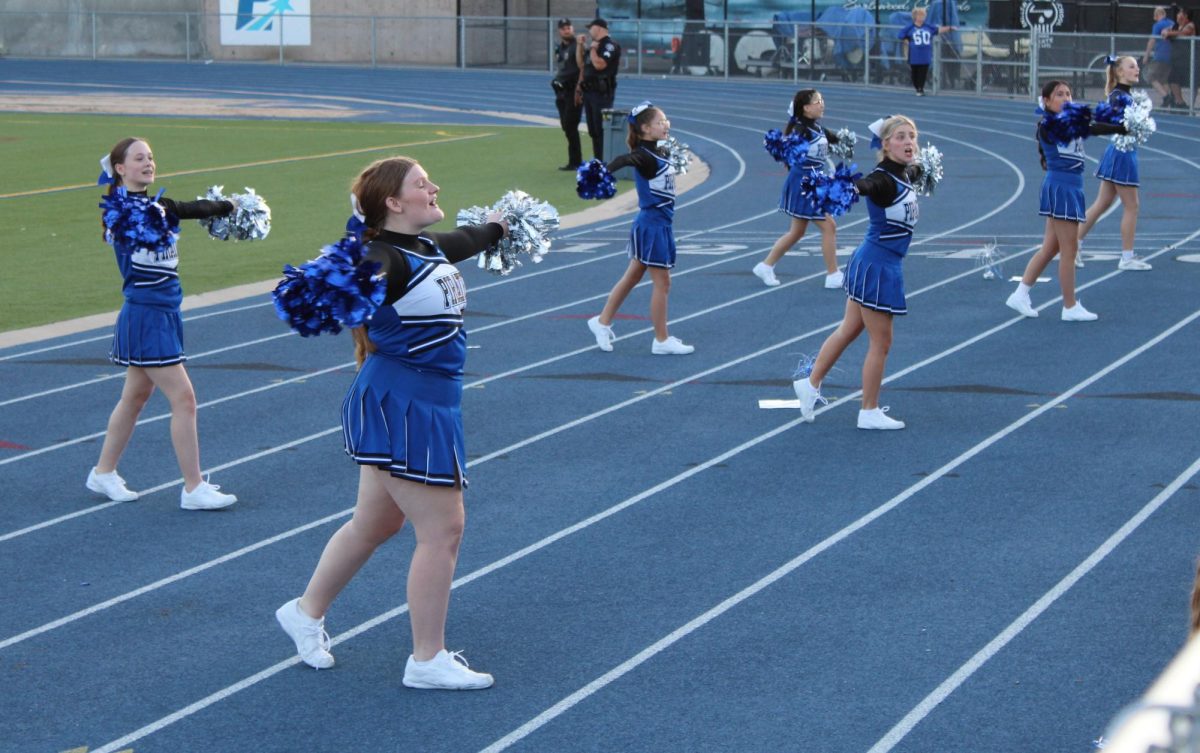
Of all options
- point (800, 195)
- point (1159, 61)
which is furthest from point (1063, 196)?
point (1159, 61)

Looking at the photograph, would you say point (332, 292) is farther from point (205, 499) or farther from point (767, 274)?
point (767, 274)

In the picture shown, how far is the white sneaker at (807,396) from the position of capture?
9102mm

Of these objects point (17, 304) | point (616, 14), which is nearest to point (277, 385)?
point (17, 304)

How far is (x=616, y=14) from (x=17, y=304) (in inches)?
1270

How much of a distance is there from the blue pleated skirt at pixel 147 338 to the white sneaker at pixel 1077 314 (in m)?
6.95

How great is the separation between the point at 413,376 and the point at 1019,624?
2.37 m

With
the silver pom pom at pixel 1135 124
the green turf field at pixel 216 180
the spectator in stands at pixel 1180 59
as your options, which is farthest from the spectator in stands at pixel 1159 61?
the silver pom pom at pixel 1135 124

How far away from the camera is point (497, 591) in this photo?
6.44m

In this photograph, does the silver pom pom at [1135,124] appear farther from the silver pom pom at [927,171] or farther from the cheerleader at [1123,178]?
the silver pom pom at [927,171]

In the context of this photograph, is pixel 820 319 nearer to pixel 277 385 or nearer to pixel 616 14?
pixel 277 385

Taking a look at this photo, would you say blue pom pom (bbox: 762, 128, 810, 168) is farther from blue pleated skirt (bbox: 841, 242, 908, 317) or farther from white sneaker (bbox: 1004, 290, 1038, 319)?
white sneaker (bbox: 1004, 290, 1038, 319)

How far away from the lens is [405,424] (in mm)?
5172

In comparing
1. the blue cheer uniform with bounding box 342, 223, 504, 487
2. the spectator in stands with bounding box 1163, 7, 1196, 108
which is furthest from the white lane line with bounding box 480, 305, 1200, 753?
the spectator in stands with bounding box 1163, 7, 1196, 108

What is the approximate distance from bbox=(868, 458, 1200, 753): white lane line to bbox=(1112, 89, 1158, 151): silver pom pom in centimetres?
524
